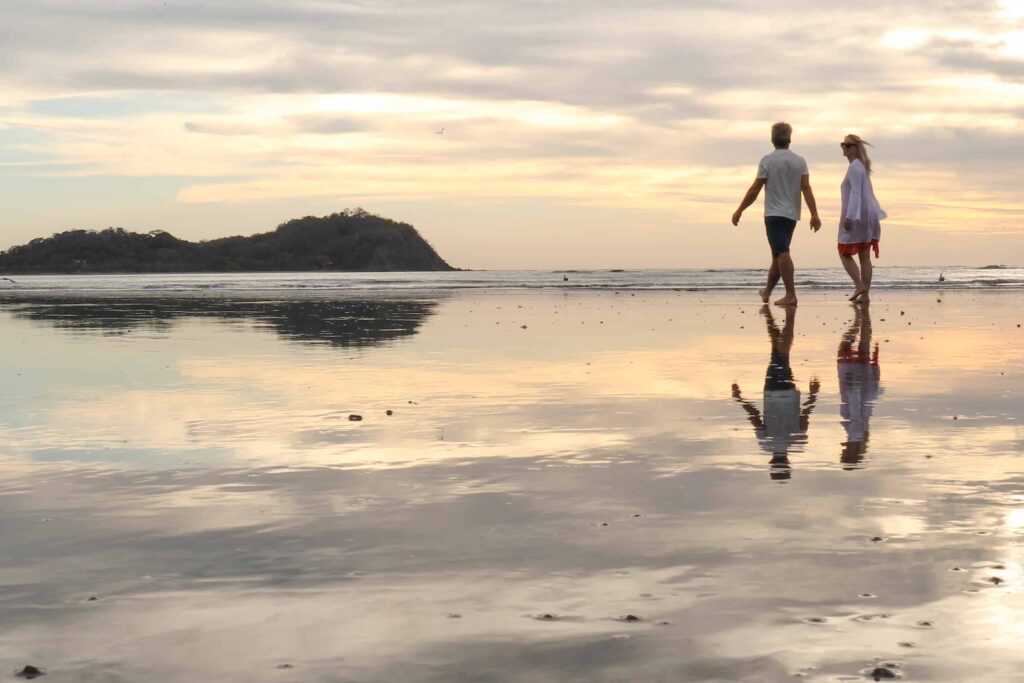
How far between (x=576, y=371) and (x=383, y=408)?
2409 mm

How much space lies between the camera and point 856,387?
8180mm

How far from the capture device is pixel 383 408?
742 centimetres

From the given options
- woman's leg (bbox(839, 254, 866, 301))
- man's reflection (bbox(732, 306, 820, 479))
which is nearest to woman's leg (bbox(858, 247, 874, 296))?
woman's leg (bbox(839, 254, 866, 301))

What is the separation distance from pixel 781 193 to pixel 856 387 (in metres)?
10.4

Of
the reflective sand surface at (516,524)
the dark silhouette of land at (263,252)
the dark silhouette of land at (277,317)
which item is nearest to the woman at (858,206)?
the dark silhouette of land at (277,317)

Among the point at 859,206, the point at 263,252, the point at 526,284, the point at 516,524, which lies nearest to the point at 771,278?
the point at 859,206

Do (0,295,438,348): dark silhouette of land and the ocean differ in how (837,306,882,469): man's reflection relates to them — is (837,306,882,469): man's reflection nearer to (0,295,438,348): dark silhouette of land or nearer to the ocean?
(0,295,438,348): dark silhouette of land

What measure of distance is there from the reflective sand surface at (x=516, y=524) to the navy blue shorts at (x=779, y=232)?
907cm

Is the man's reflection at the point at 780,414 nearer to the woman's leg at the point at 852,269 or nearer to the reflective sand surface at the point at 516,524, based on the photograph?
the reflective sand surface at the point at 516,524

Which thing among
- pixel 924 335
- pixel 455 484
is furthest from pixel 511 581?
pixel 924 335

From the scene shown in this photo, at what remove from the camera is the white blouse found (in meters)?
18.4

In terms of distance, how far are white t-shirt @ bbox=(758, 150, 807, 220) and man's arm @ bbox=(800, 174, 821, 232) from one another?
0.18ft

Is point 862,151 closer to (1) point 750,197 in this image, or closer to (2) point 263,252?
(1) point 750,197

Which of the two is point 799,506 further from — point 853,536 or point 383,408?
point 383,408
